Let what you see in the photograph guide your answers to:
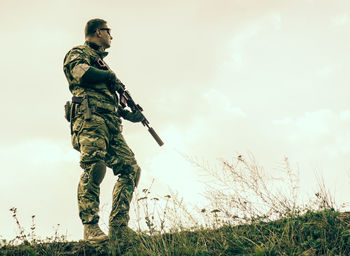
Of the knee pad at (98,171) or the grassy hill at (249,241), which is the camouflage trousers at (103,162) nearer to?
the knee pad at (98,171)

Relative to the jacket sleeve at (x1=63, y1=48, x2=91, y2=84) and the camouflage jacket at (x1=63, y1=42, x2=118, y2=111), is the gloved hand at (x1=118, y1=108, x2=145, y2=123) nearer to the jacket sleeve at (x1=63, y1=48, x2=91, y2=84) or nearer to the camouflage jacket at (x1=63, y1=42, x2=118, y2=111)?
the camouflage jacket at (x1=63, y1=42, x2=118, y2=111)

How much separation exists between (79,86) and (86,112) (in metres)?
0.42

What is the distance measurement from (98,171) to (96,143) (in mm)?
315

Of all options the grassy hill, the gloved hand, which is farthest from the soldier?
the grassy hill

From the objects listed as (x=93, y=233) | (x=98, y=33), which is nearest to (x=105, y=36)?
(x=98, y=33)

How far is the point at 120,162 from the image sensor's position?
177 inches

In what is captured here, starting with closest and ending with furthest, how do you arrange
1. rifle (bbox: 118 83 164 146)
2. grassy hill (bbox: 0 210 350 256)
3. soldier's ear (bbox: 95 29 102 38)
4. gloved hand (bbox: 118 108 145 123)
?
grassy hill (bbox: 0 210 350 256)
soldier's ear (bbox: 95 29 102 38)
rifle (bbox: 118 83 164 146)
gloved hand (bbox: 118 108 145 123)

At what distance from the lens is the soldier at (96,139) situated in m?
4.20

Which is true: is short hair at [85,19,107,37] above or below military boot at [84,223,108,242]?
above

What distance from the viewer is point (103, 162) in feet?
14.0

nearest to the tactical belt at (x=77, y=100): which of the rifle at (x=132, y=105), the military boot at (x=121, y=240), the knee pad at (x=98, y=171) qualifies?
the rifle at (x=132, y=105)

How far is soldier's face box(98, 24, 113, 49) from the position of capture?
4.96 metres

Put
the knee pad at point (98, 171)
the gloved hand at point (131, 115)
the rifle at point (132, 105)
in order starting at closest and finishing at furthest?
the knee pad at point (98, 171) → the rifle at point (132, 105) → the gloved hand at point (131, 115)

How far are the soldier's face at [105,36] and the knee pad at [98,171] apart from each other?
1.67 meters
